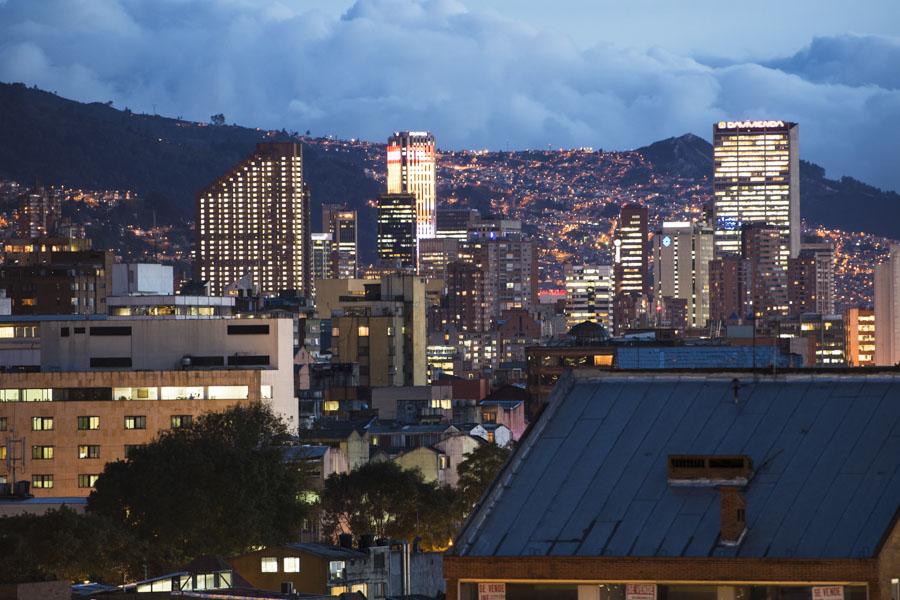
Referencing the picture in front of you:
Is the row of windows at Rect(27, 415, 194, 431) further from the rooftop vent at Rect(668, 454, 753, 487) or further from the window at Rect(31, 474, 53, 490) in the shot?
the rooftop vent at Rect(668, 454, 753, 487)

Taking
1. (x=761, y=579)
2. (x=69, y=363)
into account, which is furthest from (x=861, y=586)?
(x=69, y=363)

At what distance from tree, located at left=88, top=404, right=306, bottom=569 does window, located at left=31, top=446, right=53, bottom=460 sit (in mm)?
38518

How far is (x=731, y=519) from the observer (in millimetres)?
36875

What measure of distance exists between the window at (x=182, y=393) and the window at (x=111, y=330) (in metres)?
18.4

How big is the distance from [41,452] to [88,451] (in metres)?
3.27

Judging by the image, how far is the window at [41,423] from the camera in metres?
171

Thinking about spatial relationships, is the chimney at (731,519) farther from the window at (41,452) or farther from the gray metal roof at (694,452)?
the window at (41,452)

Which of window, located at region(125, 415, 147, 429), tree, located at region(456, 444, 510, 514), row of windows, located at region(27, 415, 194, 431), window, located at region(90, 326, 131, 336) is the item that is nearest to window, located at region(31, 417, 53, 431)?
row of windows, located at region(27, 415, 194, 431)

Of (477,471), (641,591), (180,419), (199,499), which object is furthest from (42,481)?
(641,591)

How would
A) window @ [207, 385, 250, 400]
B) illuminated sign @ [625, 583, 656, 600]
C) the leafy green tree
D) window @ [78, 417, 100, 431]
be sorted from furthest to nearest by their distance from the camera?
window @ [207, 385, 250, 400], window @ [78, 417, 100, 431], the leafy green tree, illuminated sign @ [625, 583, 656, 600]

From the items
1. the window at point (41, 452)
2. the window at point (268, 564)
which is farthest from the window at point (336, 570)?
the window at point (41, 452)

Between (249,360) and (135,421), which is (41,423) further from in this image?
(249,360)

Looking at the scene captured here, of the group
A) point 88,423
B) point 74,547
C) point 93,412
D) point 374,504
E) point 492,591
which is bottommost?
point 374,504

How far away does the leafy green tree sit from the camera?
3752 inches
